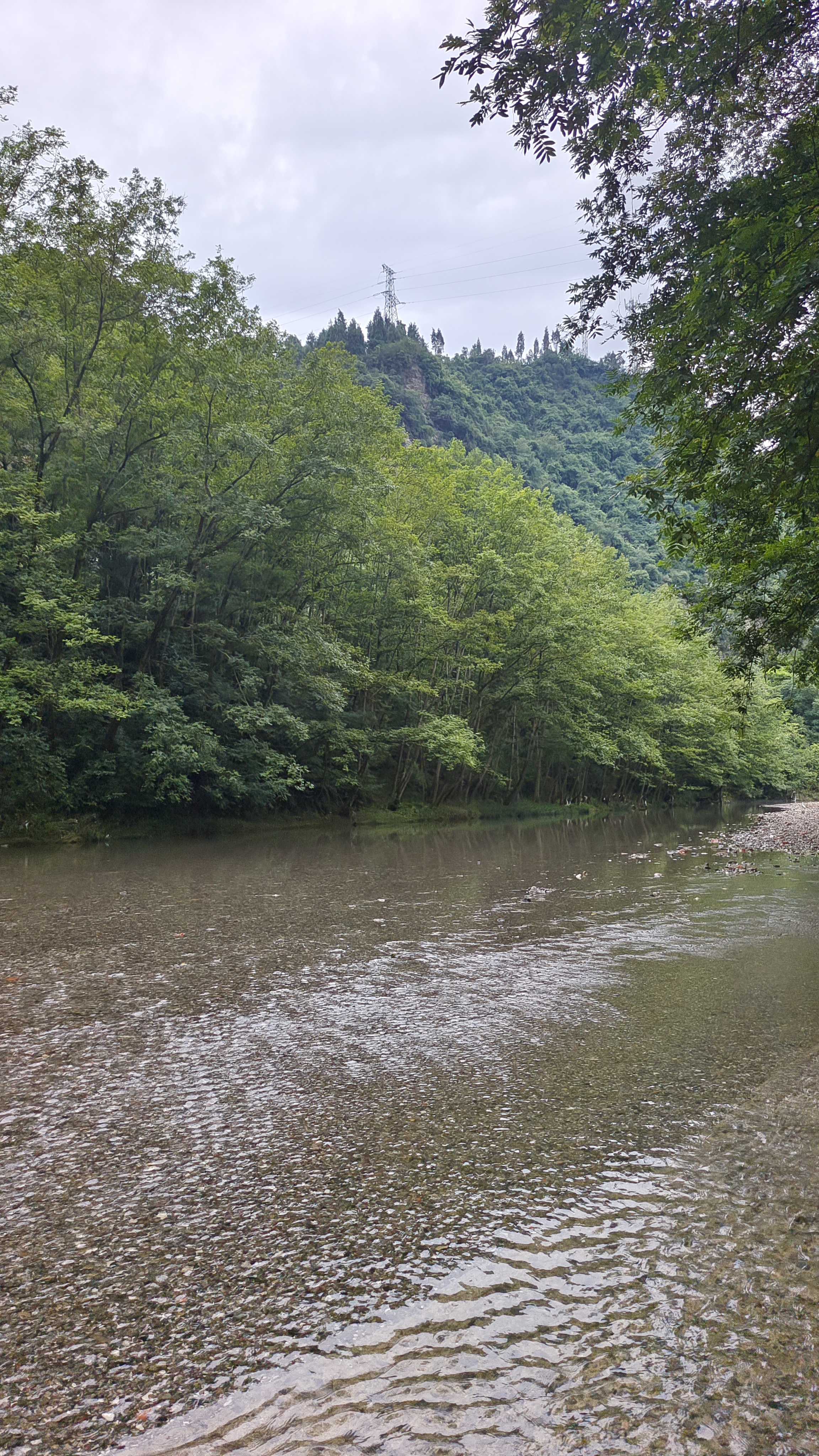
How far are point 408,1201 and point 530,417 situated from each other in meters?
174

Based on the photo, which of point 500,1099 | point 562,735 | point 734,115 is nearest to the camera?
point 500,1099

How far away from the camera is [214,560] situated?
2305 centimetres

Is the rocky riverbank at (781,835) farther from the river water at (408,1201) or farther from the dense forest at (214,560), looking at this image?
the river water at (408,1201)

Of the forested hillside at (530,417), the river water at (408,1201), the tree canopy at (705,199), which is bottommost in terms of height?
the river water at (408,1201)

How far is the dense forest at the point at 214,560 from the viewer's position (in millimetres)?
19188

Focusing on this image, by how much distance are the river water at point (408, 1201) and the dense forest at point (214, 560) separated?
23.2 feet

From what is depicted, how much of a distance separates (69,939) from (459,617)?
88.8 ft

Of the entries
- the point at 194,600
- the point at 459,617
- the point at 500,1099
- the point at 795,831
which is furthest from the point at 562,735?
the point at 500,1099

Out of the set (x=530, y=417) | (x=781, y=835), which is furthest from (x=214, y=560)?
(x=530, y=417)

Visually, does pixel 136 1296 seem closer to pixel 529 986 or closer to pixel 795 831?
pixel 529 986

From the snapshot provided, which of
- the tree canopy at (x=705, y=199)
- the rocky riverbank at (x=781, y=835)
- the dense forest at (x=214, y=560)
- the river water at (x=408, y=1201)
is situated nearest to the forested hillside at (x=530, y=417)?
the rocky riverbank at (x=781, y=835)

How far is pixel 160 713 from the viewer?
20.8 metres

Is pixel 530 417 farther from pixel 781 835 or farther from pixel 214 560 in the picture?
pixel 214 560

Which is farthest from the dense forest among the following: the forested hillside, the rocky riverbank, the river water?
the forested hillside
